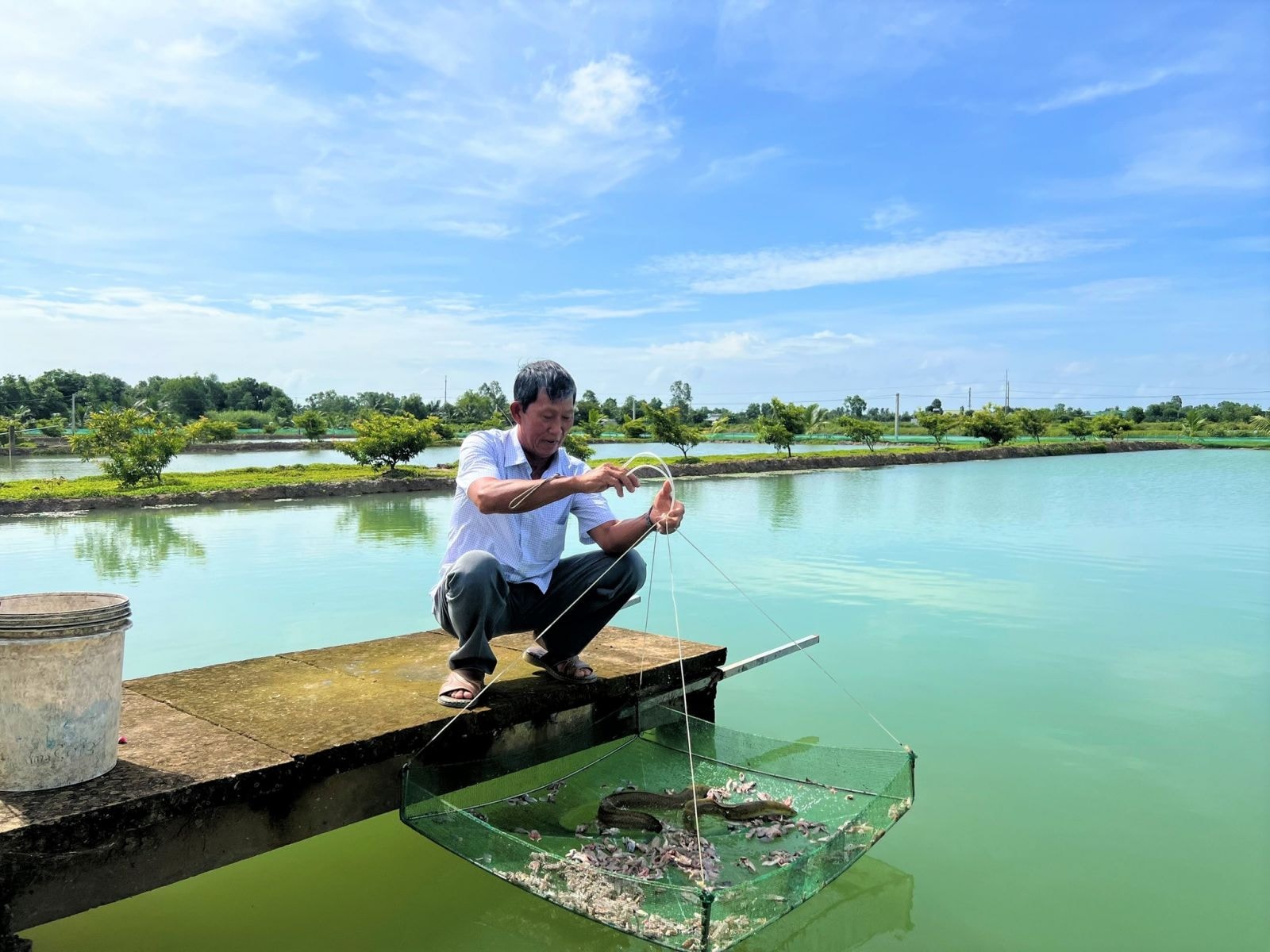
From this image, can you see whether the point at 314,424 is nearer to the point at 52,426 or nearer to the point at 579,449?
the point at 579,449

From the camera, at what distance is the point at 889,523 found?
13.4m

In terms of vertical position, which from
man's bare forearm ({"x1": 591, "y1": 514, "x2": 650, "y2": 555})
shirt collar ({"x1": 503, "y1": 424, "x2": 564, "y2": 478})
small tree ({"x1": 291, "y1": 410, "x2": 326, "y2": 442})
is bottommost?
man's bare forearm ({"x1": 591, "y1": 514, "x2": 650, "y2": 555})

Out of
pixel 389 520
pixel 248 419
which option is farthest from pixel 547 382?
pixel 248 419

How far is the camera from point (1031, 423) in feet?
145

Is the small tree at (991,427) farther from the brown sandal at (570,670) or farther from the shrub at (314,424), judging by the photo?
the brown sandal at (570,670)

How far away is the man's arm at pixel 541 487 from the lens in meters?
2.69

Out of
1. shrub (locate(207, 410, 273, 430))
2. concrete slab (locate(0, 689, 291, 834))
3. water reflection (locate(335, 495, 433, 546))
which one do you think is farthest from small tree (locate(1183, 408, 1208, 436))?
concrete slab (locate(0, 689, 291, 834))

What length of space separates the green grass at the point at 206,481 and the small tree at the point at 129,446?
35 cm

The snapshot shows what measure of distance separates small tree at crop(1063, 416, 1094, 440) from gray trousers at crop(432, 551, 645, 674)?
49547mm

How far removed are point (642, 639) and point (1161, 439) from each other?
51061 mm

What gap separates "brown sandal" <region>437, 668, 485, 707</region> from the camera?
115 inches

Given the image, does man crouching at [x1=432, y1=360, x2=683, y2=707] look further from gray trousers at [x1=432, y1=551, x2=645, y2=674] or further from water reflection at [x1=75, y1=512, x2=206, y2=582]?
water reflection at [x1=75, y1=512, x2=206, y2=582]

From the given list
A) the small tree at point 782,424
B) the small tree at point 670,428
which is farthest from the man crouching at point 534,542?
the small tree at point 782,424

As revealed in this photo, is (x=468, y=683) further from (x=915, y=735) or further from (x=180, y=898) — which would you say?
(x=915, y=735)
